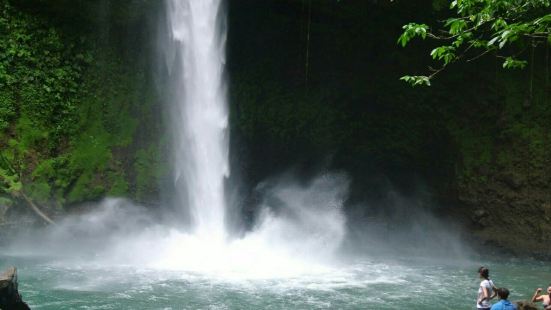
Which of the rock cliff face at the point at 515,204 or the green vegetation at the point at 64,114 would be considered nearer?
→ the green vegetation at the point at 64,114

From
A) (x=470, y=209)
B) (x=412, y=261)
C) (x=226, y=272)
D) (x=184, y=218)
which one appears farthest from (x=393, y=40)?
(x=226, y=272)

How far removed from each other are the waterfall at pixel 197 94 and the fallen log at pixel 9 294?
9.52 meters

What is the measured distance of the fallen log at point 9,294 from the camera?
7844 mm

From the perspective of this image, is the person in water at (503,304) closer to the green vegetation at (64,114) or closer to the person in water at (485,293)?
the person in water at (485,293)

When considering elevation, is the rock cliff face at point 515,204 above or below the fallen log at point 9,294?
above

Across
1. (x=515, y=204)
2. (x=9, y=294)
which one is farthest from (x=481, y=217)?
(x=9, y=294)

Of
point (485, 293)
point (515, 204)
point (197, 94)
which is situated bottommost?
point (485, 293)

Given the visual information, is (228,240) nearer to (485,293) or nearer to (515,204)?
(515,204)

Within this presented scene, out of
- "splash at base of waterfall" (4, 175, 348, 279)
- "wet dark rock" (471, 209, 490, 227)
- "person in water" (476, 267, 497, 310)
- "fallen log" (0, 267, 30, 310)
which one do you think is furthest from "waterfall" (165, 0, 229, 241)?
"person in water" (476, 267, 497, 310)

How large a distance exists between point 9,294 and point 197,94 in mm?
11180

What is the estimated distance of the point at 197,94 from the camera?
18.2m

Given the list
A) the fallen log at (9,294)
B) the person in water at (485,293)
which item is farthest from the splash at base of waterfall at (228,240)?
Answer: the person in water at (485,293)

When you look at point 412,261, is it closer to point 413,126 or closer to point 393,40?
point 413,126

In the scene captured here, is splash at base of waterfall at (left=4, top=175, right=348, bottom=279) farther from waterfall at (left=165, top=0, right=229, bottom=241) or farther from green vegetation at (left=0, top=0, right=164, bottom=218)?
waterfall at (left=165, top=0, right=229, bottom=241)
